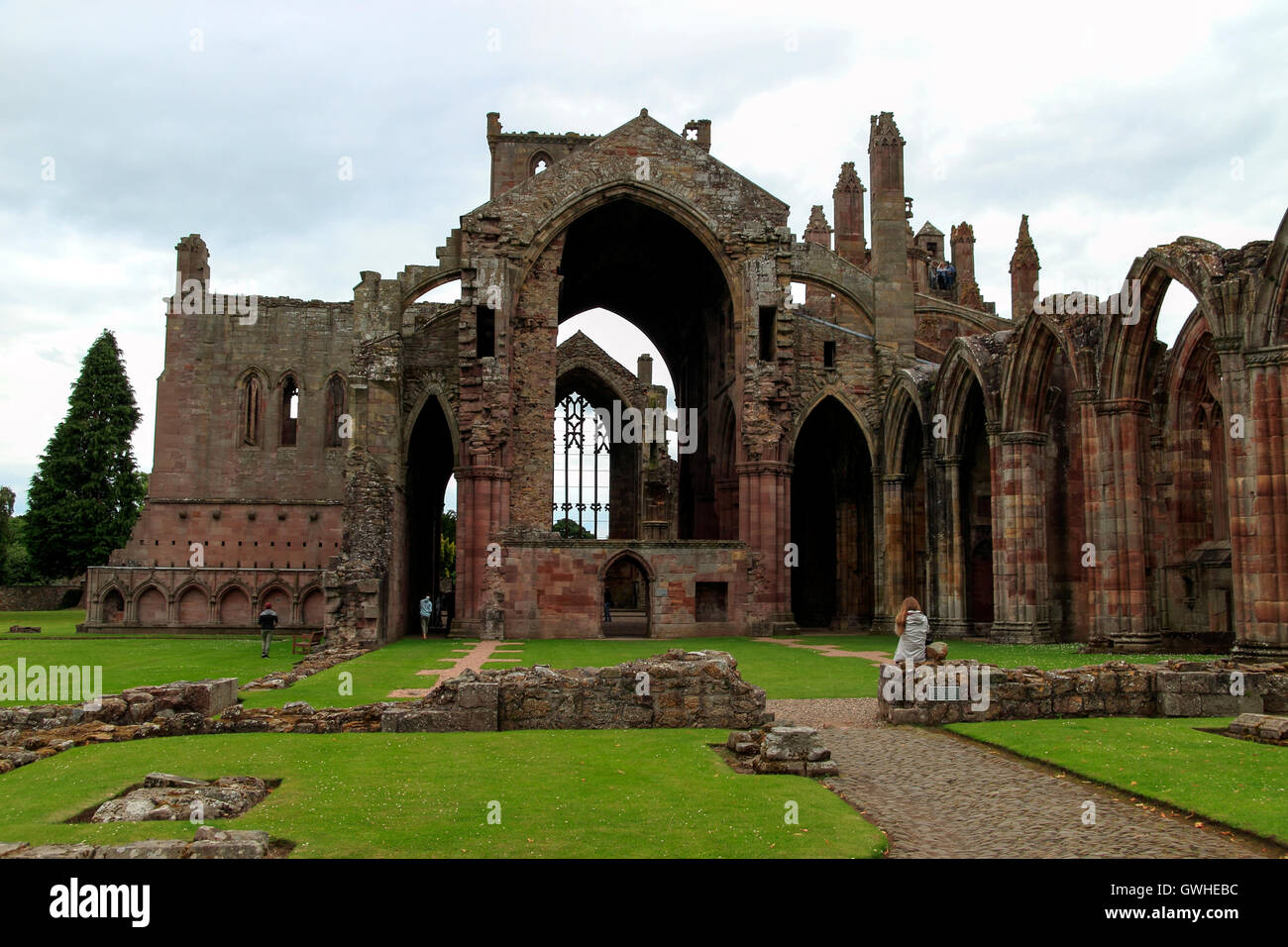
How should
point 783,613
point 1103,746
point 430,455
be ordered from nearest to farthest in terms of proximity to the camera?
1. point 1103,746
2. point 783,613
3. point 430,455

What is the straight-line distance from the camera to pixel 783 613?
2933cm

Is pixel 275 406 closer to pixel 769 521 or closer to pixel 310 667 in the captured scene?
pixel 769 521

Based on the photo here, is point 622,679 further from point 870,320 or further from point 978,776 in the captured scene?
point 870,320

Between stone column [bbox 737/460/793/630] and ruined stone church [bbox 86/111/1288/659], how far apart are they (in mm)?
87

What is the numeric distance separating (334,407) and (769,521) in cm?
2223

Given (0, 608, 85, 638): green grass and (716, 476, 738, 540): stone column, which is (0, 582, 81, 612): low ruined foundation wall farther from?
(716, 476, 738, 540): stone column

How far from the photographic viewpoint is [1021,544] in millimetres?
22688

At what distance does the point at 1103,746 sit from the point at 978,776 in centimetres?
186

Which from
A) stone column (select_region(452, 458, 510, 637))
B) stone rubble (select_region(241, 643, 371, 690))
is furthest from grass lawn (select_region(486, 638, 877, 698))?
stone rubble (select_region(241, 643, 371, 690))

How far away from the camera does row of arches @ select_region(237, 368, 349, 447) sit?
43.6 meters

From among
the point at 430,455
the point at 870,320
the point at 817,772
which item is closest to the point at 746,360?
the point at 870,320

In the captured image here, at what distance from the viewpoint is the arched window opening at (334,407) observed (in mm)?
43625

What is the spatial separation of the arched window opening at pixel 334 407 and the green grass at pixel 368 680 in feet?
70.9
